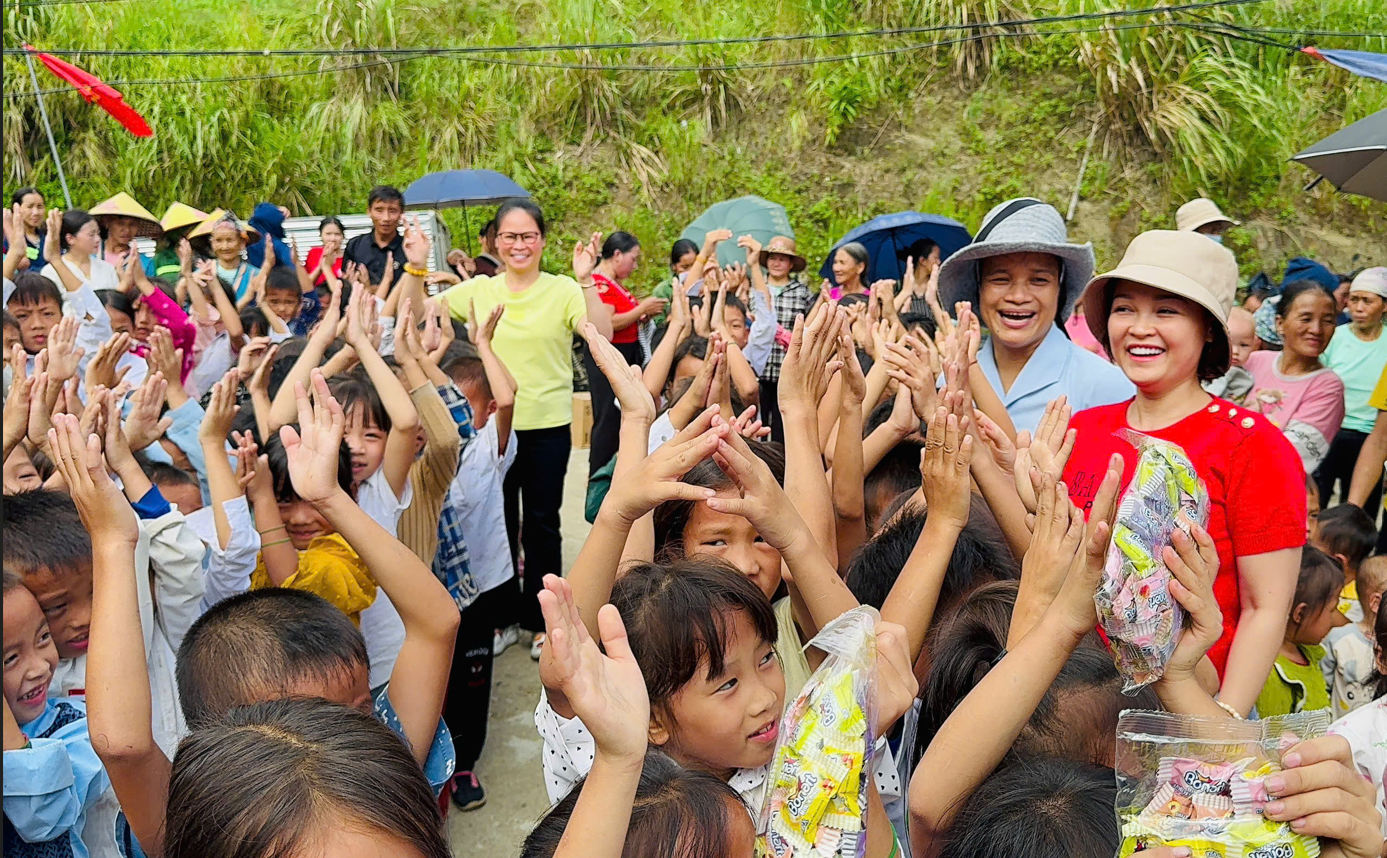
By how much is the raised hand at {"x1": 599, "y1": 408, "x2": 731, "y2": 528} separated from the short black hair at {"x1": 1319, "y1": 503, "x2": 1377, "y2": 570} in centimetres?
306

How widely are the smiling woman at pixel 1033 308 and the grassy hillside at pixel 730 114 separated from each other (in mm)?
10651

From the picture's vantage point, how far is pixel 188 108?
573 inches

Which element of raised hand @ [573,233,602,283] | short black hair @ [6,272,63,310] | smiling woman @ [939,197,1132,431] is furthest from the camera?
raised hand @ [573,233,602,283]

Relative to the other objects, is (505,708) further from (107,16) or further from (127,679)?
(107,16)

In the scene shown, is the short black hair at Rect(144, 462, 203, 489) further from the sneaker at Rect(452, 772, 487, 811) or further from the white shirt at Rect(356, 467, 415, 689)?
the sneaker at Rect(452, 772, 487, 811)

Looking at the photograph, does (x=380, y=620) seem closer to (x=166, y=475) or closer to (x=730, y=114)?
(x=166, y=475)

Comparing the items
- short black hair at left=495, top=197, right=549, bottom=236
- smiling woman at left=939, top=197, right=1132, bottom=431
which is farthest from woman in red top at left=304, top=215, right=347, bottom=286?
smiling woman at left=939, top=197, right=1132, bottom=431

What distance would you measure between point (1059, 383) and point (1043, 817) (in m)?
1.68

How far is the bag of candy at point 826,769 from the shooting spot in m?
1.16

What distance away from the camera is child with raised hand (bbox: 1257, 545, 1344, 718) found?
8.79 ft

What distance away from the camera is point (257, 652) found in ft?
6.08

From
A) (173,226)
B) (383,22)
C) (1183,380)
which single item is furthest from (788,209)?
(1183,380)

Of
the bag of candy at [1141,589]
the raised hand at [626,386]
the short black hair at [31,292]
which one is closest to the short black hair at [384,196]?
the short black hair at [31,292]

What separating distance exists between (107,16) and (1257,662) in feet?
55.5
